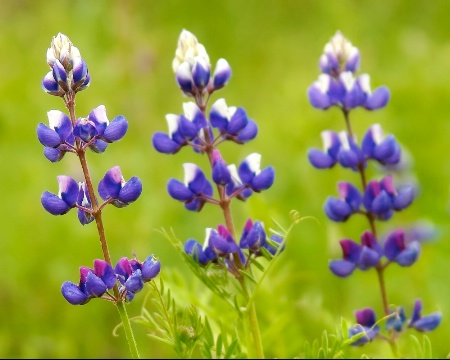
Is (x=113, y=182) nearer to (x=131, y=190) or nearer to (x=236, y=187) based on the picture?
(x=131, y=190)

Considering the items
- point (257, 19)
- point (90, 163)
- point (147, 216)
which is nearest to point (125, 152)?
point (90, 163)

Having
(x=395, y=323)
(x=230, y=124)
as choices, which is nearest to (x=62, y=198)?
(x=230, y=124)

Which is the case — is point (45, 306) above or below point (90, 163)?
below

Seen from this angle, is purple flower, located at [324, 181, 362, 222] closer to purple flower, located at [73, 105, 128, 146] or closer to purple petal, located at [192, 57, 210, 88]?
purple petal, located at [192, 57, 210, 88]

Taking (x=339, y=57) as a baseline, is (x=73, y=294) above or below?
below

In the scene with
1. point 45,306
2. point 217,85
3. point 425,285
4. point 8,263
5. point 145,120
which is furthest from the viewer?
point 145,120

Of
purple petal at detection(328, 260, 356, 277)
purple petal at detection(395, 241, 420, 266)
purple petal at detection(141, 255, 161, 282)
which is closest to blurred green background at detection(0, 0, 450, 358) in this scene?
purple petal at detection(328, 260, 356, 277)

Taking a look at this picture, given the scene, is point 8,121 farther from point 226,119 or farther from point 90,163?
point 226,119
